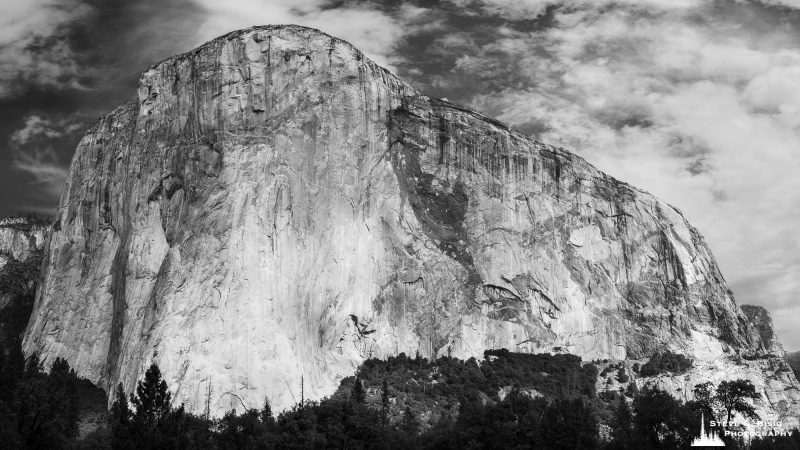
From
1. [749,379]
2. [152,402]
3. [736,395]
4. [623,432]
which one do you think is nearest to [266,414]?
[152,402]

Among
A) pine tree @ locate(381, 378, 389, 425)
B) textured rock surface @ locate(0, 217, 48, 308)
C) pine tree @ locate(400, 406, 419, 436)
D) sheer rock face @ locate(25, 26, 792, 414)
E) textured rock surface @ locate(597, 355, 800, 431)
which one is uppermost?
textured rock surface @ locate(0, 217, 48, 308)

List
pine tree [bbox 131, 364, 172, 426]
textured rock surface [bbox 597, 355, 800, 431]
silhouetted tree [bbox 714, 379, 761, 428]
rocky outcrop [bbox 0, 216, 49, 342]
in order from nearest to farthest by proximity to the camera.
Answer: pine tree [bbox 131, 364, 172, 426] → silhouetted tree [bbox 714, 379, 761, 428] → textured rock surface [bbox 597, 355, 800, 431] → rocky outcrop [bbox 0, 216, 49, 342]

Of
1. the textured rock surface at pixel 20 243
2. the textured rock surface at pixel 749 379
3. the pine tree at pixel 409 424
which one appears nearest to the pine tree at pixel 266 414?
the pine tree at pixel 409 424

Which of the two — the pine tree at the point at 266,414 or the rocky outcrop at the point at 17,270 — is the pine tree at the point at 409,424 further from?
the rocky outcrop at the point at 17,270

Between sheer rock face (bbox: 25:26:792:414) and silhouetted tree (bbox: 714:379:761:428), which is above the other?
sheer rock face (bbox: 25:26:792:414)

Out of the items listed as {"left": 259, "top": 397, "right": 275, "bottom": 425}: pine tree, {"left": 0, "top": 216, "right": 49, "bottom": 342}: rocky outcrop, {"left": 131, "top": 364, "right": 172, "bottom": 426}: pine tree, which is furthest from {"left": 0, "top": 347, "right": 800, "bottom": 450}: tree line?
{"left": 0, "top": 216, "right": 49, "bottom": 342}: rocky outcrop

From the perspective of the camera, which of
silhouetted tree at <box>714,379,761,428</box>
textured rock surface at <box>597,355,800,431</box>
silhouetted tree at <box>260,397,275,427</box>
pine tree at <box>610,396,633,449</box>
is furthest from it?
textured rock surface at <box>597,355,800,431</box>

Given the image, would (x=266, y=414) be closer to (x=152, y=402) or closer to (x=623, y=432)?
(x=152, y=402)

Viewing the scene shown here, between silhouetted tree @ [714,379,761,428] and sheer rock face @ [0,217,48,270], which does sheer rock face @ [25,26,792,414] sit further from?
sheer rock face @ [0,217,48,270]
